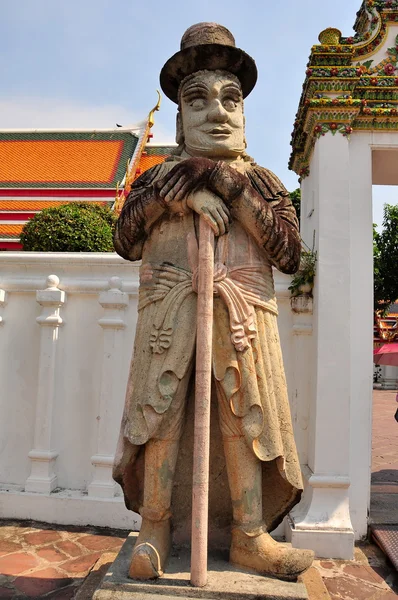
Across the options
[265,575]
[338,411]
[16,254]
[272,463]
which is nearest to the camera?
[265,575]

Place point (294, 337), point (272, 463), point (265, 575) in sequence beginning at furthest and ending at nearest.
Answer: point (294, 337) < point (272, 463) < point (265, 575)

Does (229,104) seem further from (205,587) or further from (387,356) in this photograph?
(387,356)

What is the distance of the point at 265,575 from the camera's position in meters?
2.22

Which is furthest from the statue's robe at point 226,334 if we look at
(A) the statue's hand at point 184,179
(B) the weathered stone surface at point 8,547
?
(B) the weathered stone surface at point 8,547

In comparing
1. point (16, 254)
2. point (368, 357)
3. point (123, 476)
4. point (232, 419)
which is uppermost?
point (16, 254)

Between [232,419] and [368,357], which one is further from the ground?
[368,357]

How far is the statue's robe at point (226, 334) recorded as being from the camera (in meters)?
2.32

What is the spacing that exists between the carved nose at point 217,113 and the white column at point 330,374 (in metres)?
2.20

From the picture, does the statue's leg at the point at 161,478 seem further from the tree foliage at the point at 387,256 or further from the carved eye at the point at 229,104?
the tree foliage at the point at 387,256

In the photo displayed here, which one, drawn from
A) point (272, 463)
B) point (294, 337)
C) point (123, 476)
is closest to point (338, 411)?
point (294, 337)

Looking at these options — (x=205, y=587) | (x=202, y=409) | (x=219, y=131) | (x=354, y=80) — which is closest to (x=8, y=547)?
(x=205, y=587)

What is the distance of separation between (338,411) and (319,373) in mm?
361

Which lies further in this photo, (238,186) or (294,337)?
(294,337)

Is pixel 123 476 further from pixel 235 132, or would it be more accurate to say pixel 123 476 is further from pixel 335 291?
pixel 335 291
